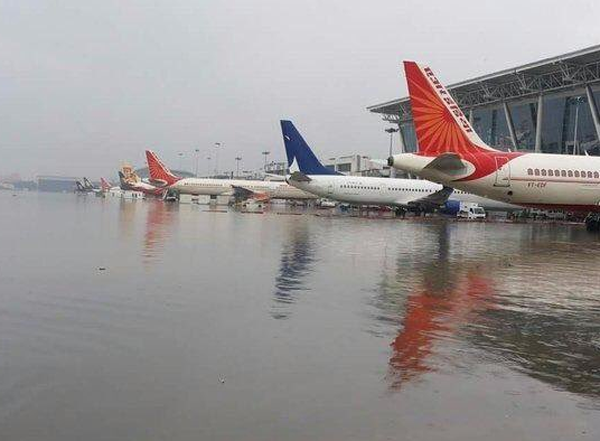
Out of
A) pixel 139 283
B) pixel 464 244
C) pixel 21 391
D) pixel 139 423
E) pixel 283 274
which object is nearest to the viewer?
pixel 139 423

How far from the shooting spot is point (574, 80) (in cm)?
5644

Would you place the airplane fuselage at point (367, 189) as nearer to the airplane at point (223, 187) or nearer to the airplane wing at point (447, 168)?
the airplane wing at point (447, 168)

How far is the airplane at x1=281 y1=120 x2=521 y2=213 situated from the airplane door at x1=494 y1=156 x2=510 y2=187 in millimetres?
17163

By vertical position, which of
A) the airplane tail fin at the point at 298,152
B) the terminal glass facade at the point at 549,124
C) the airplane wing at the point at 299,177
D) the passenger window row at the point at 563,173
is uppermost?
the terminal glass facade at the point at 549,124

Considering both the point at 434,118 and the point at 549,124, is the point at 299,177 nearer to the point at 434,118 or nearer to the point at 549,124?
the point at 434,118

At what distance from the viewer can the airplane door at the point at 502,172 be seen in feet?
83.6

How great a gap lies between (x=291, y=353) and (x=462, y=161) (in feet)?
67.9

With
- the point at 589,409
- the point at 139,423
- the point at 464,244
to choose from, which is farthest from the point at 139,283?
the point at 464,244

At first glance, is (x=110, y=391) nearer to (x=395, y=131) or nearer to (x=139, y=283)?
(x=139, y=283)

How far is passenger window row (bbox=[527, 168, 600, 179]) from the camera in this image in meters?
26.3

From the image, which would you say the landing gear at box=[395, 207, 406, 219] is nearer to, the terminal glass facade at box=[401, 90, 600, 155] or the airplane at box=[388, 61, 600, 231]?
the airplane at box=[388, 61, 600, 231]

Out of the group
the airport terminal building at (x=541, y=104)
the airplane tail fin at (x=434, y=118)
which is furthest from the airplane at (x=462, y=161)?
the airport terminal building at (x=541, y=104)

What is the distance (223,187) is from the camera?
259 ft

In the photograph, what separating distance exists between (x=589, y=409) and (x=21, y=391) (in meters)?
4.42
